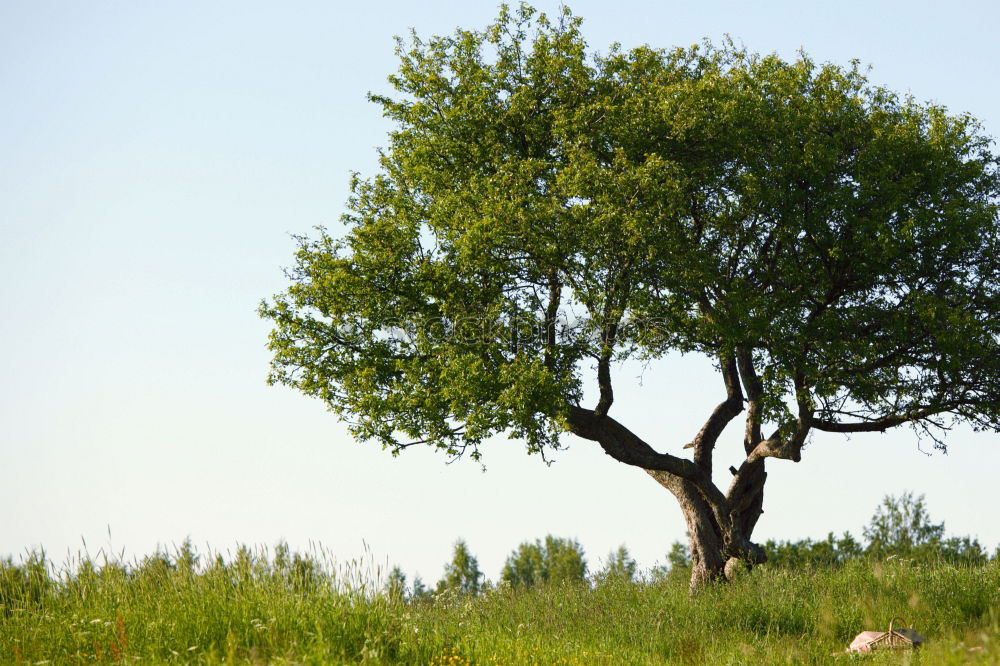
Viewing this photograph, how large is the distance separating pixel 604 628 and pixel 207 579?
6.13 metres

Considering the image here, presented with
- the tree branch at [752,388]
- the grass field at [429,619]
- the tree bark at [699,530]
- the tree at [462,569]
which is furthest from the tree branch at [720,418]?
the tree at [462,569]

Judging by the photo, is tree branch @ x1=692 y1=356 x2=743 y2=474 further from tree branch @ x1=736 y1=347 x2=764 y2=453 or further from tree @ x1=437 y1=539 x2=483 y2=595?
tree @ x1=437 y1=539 x2=483 y2=595

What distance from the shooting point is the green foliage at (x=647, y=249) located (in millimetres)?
18062

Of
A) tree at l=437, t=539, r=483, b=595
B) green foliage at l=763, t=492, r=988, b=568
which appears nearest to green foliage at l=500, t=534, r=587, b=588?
tree at l=437, t=539, r=483, b=595

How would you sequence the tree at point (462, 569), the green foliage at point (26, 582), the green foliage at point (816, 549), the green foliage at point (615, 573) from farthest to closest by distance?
the tree at point (462, 569) → the green foliage at point (816, 549) → the green foliage at point (615, 573) → the green foliage at point (26, 582)

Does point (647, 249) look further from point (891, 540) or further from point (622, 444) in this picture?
point (891, 540)

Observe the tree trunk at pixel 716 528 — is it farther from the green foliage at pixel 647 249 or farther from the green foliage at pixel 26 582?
the green foliage at pixel 26 582

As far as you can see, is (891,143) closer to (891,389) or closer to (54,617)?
(891,389)

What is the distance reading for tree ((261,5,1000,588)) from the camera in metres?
18.1

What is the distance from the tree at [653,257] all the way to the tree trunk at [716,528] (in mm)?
74

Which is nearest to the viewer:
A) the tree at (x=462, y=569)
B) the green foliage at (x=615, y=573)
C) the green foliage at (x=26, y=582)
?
the green foliage at (x=26, y=582)

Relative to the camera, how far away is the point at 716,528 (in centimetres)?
2153

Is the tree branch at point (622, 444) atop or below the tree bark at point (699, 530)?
atop

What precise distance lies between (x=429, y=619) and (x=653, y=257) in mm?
8088
